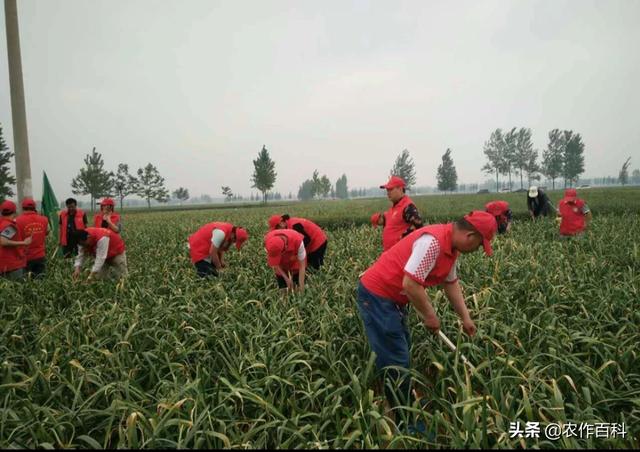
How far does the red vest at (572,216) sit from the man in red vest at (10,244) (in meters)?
12.2

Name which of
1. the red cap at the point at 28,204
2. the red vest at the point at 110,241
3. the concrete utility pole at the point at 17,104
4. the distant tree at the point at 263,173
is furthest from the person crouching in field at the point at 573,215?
the distant tree at the point at 263,173

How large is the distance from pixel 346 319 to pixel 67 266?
7.21m

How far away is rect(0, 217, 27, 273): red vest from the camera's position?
5.97 metres

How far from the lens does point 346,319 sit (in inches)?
153

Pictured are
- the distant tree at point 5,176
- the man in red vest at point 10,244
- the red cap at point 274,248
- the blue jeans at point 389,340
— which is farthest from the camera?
the distant tree at point 5,176

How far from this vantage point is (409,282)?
2.47 m

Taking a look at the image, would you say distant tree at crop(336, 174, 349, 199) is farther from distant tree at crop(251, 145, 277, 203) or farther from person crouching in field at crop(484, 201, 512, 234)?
person crouching in field at crop(484, 201, 512, 234)

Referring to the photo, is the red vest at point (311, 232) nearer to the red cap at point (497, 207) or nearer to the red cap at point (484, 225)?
the red cap at point (484, 225)

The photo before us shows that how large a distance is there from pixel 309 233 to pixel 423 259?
3614 millimetres

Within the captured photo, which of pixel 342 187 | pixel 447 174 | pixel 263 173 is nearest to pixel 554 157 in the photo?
pixel 447 174

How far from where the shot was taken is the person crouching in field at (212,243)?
224 inches

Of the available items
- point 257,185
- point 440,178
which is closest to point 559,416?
point 257,185

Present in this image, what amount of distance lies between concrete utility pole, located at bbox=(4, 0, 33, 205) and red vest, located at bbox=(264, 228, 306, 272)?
7797mm

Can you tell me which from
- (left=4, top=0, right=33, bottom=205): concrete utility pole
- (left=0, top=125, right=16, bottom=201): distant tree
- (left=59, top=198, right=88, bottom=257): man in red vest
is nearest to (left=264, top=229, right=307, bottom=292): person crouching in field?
(left=59, top=198, right=88, bottom=257): man in red vest
